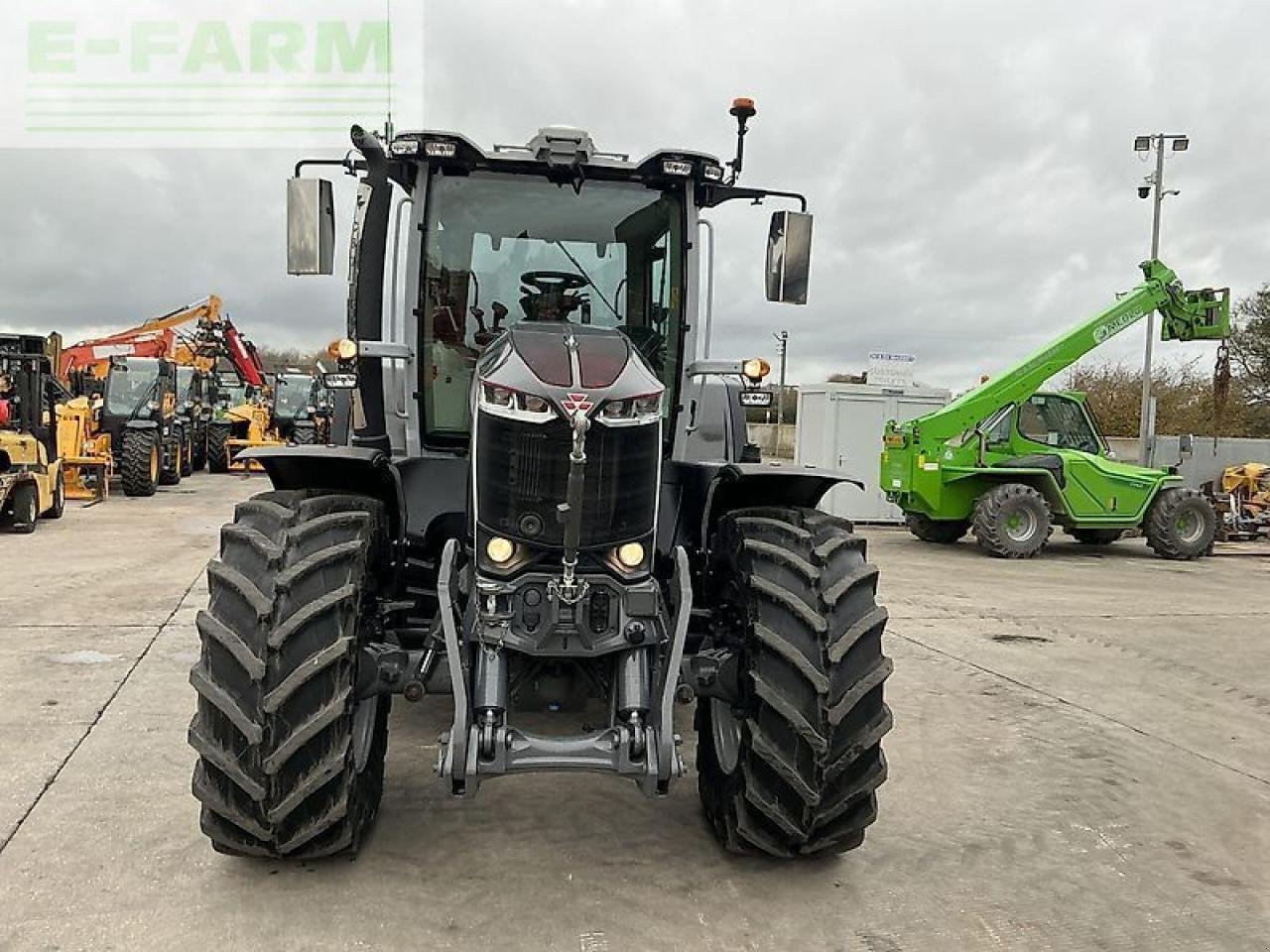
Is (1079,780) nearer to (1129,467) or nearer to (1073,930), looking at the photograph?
(1073,930)

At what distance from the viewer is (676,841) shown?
3.74 meters

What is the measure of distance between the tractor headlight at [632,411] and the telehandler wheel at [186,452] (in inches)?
764

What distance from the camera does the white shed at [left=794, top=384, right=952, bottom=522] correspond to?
55.0ft

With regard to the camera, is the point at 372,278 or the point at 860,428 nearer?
the point at 372,278

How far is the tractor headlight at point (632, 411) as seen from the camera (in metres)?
3.26

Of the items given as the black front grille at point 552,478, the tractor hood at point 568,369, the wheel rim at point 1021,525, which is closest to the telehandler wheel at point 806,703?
the black front grille at point 552,478

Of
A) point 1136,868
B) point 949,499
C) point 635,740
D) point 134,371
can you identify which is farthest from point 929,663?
point 134,371

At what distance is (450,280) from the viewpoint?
167 inches

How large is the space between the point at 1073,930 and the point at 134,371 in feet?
60.0

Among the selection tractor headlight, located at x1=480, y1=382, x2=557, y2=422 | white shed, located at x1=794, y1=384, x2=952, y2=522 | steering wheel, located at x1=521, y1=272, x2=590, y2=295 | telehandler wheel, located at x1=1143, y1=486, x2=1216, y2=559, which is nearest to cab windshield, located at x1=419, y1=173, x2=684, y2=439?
steering wheel, located at x1=521, y1=272, x2=590, y2=295

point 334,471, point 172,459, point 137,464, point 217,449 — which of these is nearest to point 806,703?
point 334,471

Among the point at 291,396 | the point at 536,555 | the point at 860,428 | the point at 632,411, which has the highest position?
the point at 632,411

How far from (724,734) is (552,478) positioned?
1189 millimetres

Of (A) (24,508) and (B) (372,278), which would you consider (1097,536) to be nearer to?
(B) (372,278)
